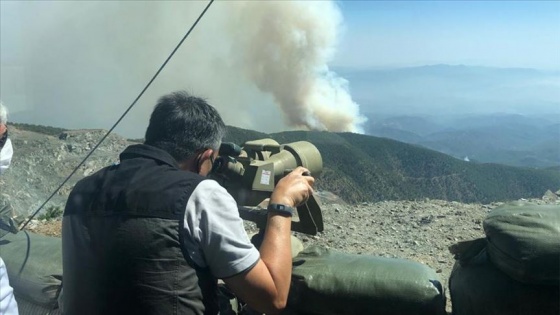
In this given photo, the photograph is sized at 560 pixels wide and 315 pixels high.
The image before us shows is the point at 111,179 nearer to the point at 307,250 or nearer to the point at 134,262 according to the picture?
the point at 134,262

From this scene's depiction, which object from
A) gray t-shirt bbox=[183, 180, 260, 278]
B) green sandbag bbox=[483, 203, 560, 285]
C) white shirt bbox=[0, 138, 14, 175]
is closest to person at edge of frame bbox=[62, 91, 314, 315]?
gray t-shirt bbox=[183, 180, 260, 278]

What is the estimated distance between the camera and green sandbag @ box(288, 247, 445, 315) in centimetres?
289

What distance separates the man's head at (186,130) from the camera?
2225mm

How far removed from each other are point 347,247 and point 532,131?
27.3 m

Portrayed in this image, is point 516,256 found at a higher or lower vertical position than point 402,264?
higher

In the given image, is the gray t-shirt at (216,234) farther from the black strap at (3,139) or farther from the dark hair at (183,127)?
the black strap at (3,139)

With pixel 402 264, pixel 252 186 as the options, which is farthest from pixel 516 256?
pixel 252 186

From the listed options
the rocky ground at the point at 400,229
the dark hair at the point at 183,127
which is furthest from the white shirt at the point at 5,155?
the rocky ground at the point at 400,229

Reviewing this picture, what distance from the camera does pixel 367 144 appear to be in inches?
981

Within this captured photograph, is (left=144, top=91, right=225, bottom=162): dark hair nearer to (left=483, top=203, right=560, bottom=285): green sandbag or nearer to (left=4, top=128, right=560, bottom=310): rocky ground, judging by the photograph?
(left=483, top=203, right=560, bottom=285): green sandbag

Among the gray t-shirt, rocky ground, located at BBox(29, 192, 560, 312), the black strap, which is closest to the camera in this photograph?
the gray t-shirt

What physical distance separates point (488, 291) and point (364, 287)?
0.59 metres

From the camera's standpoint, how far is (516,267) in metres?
2.44

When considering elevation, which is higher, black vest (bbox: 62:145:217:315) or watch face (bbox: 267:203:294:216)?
watch face (bbox: 267:203:294:216)
